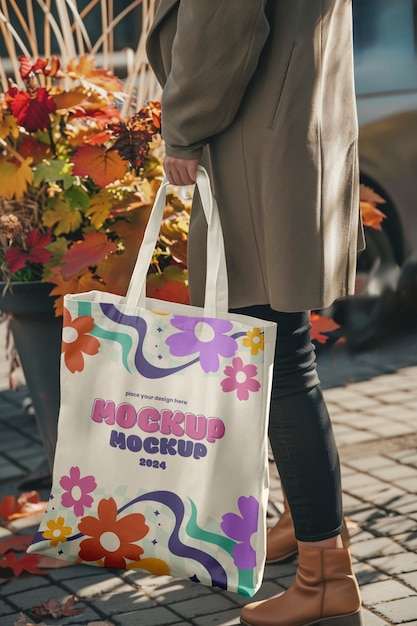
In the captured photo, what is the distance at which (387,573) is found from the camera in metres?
2.98

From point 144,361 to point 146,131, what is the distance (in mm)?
911

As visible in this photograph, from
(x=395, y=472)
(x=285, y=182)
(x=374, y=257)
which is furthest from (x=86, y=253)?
(x=374, y=257)

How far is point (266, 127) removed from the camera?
7.93 ft

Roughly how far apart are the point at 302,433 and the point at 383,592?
58 centimetres

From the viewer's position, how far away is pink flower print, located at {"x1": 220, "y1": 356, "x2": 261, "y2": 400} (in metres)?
2.37

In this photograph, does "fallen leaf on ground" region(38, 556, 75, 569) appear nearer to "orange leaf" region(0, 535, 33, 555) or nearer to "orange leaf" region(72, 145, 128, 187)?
"orange leaf" region(0, 535, 33, 555)

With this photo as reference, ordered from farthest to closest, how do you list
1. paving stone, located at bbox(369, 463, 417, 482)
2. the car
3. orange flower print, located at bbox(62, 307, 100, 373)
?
the car
paving stone, located at bbox(369, 463, 417, 482)
orange flower print, located at bbox(62, 307, 100, 373)

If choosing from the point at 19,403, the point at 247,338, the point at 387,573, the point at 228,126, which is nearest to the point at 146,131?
the point at 228,126

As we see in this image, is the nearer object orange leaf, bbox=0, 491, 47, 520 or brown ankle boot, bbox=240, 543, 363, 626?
brown ankle boot, bbox=240, 543, 363, 626

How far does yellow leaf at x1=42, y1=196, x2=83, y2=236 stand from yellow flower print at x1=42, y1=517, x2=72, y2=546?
36.7 inches

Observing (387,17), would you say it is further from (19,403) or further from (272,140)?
(272,140)

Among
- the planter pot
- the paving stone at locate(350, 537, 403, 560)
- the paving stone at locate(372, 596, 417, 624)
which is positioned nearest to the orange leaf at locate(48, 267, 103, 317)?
the planter pot

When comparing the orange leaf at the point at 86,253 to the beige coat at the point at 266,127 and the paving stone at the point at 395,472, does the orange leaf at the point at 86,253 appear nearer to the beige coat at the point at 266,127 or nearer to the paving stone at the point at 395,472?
the beige coat at the point at 266,127

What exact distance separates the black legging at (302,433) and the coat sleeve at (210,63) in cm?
46
